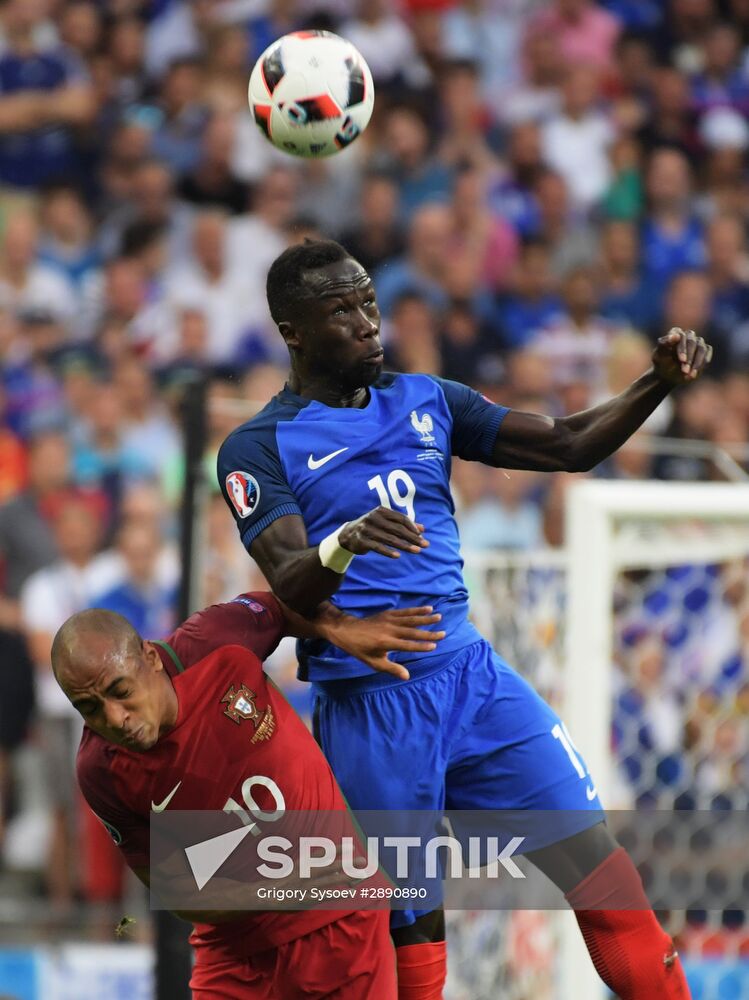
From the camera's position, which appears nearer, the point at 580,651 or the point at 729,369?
the point at 580,651

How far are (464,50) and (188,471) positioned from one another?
5.74 m

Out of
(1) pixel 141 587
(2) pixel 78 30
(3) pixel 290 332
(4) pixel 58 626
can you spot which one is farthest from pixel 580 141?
(3) pixel 290 332

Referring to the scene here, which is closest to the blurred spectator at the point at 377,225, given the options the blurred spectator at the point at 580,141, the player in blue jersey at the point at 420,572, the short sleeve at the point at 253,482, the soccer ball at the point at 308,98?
the blurred spectator at the point at 580,141

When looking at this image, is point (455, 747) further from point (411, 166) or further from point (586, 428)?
point (411, 166)

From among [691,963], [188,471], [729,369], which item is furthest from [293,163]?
[691,963]

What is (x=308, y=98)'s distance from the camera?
4.20 m

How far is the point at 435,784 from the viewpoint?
3.97 meters

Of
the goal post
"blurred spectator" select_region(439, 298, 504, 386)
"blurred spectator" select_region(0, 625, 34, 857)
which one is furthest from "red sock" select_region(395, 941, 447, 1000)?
"blurred spectator" select_region(439, 298, 504, 386)

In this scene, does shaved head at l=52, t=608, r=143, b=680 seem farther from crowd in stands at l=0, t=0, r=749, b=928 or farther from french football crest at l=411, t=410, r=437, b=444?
crowd in stands at l=0, t=0, r=749, b=928

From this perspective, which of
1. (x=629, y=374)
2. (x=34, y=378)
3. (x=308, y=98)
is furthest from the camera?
(x=34, y=378)

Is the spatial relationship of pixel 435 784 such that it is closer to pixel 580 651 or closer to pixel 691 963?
pixel 580 651

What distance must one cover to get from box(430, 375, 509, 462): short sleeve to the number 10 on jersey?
227mm

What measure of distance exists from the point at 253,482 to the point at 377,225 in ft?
19.2

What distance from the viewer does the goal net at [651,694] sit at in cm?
563
